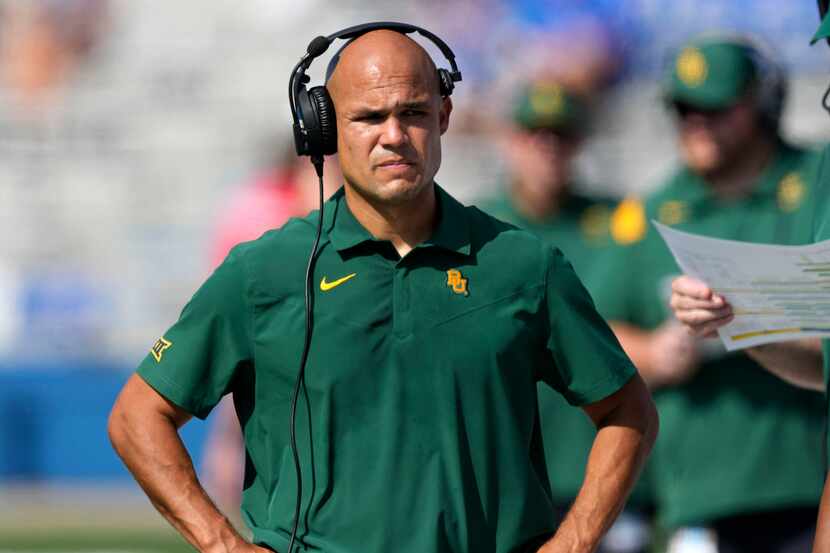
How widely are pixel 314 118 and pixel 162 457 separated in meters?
0.78

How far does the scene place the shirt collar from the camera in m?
3.60

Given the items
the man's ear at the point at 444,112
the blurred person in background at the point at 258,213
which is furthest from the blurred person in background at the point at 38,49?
the man's ear at the point at 444,112

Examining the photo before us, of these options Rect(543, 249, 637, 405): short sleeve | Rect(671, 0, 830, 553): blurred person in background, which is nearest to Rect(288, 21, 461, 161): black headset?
Rect(543, 249, 637, 405): short sleeve

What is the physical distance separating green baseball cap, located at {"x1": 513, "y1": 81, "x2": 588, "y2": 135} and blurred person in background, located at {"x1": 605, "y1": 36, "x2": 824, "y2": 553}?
0.84 metres

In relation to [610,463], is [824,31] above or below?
above

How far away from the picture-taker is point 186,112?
727 inches

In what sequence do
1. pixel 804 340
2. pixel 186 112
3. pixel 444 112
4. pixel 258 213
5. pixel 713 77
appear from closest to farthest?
pixel 444 112 → pixel 804 340 → pixel 713 77 → pixel 258 213 → pixel 186 112

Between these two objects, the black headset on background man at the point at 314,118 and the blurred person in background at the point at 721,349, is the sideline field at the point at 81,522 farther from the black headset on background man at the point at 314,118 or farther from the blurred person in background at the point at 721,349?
the black headset on background man at the point at 314,118

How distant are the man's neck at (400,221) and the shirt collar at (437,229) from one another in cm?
2

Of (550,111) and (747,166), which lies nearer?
(747,166)

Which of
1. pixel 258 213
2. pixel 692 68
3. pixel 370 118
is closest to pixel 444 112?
pixel 370 118

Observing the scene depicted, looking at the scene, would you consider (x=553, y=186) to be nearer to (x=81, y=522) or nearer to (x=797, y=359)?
(x=797, y=359)

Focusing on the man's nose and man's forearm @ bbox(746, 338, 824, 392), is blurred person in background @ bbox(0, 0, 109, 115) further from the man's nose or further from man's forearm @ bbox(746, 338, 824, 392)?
the man's nose

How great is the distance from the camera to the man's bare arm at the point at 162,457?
3578mm
